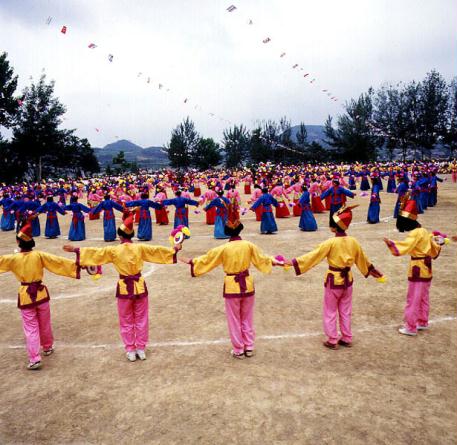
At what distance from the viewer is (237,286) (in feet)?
17.6

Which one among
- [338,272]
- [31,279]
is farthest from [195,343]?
[31,279]

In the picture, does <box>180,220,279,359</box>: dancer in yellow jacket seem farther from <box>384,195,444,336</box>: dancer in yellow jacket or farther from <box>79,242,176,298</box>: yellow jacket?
<box>384,195,444,336</box>: dancer in yellow jacket

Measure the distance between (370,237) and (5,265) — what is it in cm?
1037

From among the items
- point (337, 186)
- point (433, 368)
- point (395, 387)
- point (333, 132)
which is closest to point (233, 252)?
point (395, 387)

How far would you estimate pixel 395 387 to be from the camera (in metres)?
4.41

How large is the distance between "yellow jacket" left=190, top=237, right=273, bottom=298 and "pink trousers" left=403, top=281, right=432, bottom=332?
2.19 m

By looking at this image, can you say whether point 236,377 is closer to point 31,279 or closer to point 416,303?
point 416,303

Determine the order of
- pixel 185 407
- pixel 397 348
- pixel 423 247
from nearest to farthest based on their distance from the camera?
pixel 185 407, pixel 397 348, pixel 423 247

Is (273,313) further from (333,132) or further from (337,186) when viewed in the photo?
(333,132)

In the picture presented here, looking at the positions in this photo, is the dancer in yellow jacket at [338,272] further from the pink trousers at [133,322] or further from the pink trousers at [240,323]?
the pink trousers at [133,322]

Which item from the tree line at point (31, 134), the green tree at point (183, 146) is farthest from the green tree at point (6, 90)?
the green tree at point (183, 146)

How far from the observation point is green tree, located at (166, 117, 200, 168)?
7019cm

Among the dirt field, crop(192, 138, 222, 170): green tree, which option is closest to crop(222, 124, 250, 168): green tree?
crop(192, 138, 222, 170): green tree

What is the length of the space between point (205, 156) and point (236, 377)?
69.6 meters
